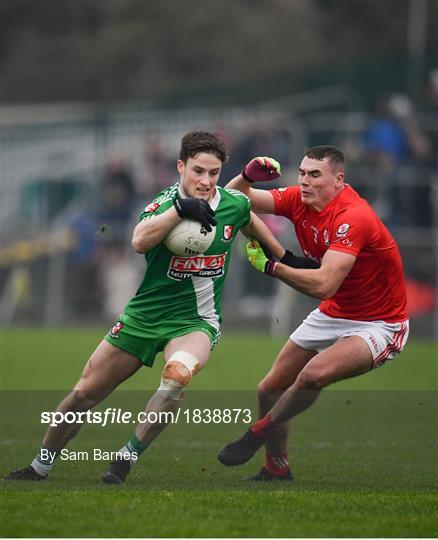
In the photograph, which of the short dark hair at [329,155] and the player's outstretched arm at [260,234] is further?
the short dark hair at [329,155]

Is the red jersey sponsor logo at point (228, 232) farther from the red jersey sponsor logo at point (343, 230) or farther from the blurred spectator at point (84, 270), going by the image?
the blurred spectator at point (84, 270)

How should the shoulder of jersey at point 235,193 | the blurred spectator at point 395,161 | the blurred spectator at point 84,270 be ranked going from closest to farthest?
the shoulder of jersey at point 235,193, the blurred spectator at point 395,161, the blurred spectator at point 84,270

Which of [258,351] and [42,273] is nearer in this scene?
[258,351]

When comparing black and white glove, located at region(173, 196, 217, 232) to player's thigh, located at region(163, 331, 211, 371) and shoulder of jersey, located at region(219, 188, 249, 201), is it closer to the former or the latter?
shoulder of jersey, located at region(219, 188, 249, 201)

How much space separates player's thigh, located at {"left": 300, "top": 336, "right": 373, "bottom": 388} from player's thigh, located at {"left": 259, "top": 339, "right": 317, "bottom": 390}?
1.30ft

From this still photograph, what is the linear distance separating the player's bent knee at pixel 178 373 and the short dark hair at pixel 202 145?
133 centimetres

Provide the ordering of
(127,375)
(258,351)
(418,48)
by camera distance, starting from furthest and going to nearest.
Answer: (418,48) → (258,351) → (127,375)

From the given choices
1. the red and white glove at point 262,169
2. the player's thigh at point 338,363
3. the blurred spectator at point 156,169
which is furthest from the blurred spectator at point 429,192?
the player's thigh at point 338,363

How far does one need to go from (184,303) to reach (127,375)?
63cm

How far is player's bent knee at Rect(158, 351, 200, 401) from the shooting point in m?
8.02

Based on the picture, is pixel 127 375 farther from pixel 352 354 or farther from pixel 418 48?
pixel 418 48

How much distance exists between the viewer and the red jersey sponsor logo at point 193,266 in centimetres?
838

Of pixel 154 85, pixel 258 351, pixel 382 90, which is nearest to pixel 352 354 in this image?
pixel 258 351

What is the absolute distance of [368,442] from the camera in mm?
10984
